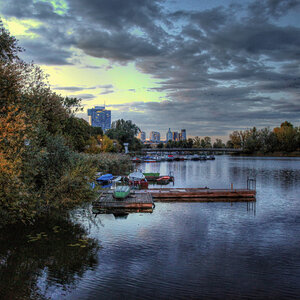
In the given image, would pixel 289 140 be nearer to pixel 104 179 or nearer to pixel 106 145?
pixel 106 145

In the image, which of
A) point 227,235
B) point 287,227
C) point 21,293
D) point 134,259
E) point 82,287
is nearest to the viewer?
point 21,293

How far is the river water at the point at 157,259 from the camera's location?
16.2 metres

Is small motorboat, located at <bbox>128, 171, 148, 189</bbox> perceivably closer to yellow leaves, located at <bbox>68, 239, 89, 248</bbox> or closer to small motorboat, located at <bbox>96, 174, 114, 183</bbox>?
small motorboat, located at <bbox>96, 174, 114, 183</bbox>

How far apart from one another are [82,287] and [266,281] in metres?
10.8

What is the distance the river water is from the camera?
1623 cm

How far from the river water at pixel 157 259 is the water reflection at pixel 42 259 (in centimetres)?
6

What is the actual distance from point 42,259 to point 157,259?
7878 mm

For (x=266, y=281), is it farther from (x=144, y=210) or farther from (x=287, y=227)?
(x=144, y=210)

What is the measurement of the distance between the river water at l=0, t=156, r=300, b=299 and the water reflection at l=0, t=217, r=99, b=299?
0.06 meters

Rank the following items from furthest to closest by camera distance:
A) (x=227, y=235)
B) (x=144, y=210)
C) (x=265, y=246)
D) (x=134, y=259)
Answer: (x=144, y=210) < (x=227, y=235) < (x=265, y=246) < (x=134, y=259)

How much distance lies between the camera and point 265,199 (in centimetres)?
4441

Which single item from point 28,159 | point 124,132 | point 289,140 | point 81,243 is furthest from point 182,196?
point 289,140

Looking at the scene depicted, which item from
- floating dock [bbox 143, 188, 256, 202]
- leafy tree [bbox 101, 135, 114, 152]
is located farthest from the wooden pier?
leafy tree [bbox 101, 135, 114, 152]

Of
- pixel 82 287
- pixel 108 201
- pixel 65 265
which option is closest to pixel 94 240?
pixel 65 265
